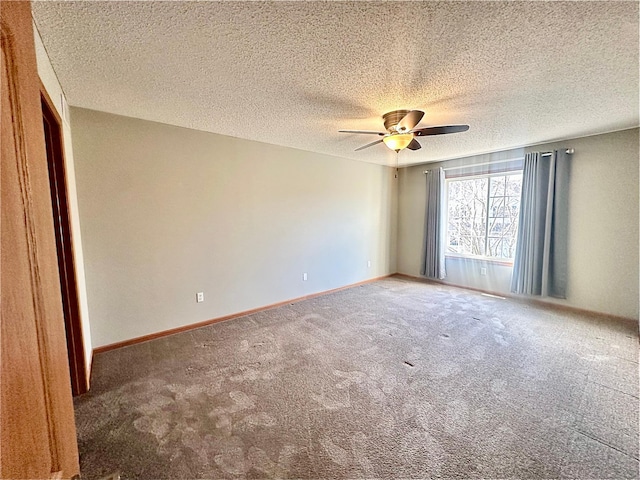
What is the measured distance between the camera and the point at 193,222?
10.7 feet

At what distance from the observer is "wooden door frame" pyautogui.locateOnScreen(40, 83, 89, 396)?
6.48 ft

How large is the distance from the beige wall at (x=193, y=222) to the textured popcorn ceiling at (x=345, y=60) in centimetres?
41

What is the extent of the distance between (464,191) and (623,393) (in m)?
3.57

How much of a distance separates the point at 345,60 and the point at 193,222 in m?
2.38

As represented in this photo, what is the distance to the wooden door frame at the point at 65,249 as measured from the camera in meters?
1.98

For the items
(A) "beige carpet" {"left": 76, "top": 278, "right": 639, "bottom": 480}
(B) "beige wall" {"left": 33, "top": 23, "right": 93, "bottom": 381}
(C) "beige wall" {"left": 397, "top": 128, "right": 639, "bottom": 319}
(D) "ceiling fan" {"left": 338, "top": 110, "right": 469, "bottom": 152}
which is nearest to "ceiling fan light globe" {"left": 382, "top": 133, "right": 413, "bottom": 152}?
(D) "ceiling fan" {"left": 338, "top": 110, "right": 469, "bottom": 152}

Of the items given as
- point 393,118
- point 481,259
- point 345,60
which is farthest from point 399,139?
point 481,259

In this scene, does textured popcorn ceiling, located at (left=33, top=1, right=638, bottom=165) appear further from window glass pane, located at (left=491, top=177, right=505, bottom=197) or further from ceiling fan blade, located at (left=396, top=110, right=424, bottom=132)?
window glass pane, located at (left=491, top=177, right=505, bottom=197)

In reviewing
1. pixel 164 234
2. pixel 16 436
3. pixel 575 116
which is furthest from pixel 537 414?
pixel 164 234

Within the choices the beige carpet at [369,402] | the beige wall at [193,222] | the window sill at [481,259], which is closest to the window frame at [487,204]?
the window sill at [481,259]

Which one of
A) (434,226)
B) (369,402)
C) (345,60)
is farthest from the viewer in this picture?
(434,226)

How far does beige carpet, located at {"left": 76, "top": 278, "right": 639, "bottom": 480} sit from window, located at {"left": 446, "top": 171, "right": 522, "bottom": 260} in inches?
61.9

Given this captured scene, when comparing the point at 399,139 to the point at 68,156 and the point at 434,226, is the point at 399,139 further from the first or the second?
the point at 434,226

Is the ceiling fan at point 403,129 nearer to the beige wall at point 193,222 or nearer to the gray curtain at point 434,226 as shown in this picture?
the beige wall at point 193,222
